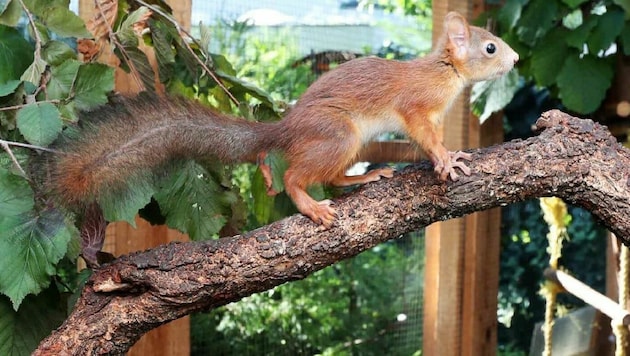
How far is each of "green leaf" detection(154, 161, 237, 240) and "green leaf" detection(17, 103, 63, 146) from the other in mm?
203

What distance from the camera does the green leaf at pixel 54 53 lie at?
1255mm

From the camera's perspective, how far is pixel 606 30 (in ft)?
6.04

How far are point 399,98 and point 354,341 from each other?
2.60ft

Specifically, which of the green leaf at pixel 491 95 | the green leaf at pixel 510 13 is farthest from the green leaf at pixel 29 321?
the green leaf at pixel 510 13

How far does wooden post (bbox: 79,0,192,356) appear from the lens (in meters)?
1.48

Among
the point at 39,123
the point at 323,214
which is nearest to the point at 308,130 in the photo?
the point at 323,214

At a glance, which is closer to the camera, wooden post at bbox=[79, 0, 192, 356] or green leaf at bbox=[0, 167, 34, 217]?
green leaf at bbox=[0, 167, 34, 217]

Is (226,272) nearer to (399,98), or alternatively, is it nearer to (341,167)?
(341,167)

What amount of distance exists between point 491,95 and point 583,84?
234 mm

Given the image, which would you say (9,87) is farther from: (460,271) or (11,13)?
(460,271)

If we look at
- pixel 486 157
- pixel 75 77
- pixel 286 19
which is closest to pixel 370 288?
pixel 286 19

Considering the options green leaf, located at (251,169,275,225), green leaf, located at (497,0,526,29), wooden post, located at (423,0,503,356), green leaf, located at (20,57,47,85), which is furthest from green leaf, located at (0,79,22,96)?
green leaf, located at (497,0,526,29)

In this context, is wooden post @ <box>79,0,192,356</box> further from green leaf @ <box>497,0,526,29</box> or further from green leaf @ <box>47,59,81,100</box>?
green leaf @ <box>497,0,526,29</box>

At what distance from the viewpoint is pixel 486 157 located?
1078 millimetres
